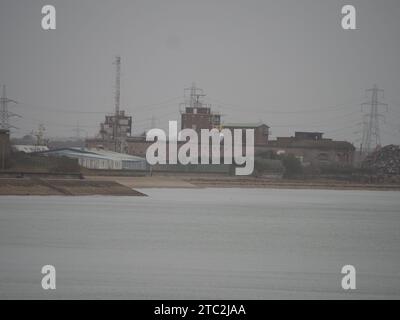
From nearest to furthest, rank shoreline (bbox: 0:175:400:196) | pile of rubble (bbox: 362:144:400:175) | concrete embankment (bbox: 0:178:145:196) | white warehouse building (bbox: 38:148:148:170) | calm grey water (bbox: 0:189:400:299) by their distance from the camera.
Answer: calm grey water (bbox: 0:189:400:299)
concrete embankment (bbox: 0:178:145:196)
shoreline (bbox: 0:175:400:196)
white warehouse building (bbox: 38:148:148:170)
pile of rubble (bbox: 362:144:400:175)

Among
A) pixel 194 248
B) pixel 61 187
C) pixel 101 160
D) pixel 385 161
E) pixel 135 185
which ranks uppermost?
pixel 101 160

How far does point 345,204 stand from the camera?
51969 mm

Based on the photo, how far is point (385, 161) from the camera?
8625 cm

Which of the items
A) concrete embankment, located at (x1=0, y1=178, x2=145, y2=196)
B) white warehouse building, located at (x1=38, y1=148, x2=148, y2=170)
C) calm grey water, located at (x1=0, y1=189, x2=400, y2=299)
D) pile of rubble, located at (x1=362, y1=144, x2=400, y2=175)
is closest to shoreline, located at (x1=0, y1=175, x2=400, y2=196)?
concrete embankment, located at (x1=0, y1=178, x2=145, y2=196)

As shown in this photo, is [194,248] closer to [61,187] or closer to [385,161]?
[61,187]

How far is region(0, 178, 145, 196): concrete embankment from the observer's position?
48469 millimetres

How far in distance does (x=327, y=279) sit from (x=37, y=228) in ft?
48.7

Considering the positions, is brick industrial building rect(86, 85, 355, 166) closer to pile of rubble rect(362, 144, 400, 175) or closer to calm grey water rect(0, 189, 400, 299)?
pile of rubble rect(362, 144, 400, 175)

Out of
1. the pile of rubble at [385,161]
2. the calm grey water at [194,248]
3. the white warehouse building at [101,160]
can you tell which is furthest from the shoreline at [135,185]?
the pile of rubble at [385,161]

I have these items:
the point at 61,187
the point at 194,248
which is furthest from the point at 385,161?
the point at 194,248

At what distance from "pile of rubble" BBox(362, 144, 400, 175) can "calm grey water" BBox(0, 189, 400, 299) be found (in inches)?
1438

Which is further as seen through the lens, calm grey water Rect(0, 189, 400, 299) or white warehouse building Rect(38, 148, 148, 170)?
white warehouse building Rect(38, 148, 148, 170)

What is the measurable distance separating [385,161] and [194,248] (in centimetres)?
6311
